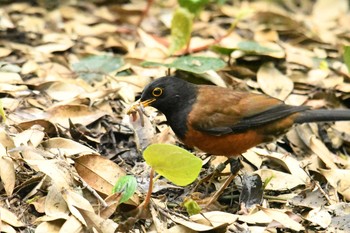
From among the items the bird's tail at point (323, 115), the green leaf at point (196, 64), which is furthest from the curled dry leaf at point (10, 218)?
the bird's tail at point (323, 115)

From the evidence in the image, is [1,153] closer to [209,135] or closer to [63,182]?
[63,182]

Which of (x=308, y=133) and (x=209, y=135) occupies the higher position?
(x=209, y=135)

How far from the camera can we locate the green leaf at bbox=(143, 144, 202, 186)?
15.0 ft

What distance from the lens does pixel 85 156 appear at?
17.0 feet

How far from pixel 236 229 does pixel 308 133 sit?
1.91m

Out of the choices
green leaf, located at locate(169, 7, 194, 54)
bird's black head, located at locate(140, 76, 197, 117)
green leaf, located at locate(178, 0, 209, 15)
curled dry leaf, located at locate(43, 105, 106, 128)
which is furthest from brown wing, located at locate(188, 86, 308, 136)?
green leaf, located at locate(178, 0, 209, 15)

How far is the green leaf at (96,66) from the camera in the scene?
6.92 metres

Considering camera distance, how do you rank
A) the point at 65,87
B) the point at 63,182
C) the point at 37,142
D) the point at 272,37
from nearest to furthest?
the point at 63,182, the point at 37,142, the point at 65,87, the point at 272,37

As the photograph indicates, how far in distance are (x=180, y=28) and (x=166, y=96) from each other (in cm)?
173

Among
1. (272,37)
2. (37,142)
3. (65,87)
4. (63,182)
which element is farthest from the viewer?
(272,37)

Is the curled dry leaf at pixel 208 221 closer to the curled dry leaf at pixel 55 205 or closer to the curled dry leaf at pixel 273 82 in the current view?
the curled dry leaf at pixel 55 205

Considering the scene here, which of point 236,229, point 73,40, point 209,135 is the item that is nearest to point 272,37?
point 73,40

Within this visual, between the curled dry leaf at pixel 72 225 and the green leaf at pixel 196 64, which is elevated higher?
the green leaf at pixel 196 64

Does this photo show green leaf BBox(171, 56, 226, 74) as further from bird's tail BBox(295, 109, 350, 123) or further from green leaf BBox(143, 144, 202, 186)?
green leaf BBox(143, 144, 202, 186)
